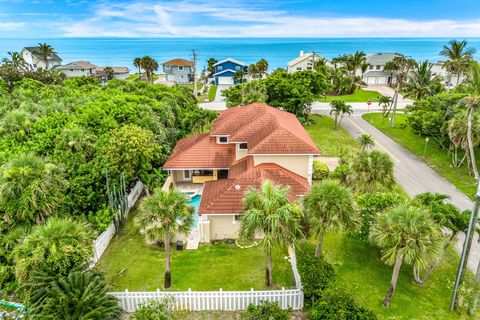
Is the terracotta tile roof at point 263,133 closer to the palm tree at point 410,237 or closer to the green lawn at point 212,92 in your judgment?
the palm tree at point 410,237

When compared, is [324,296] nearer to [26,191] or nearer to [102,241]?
[102,241]

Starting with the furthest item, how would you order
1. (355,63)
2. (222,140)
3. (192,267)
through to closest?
(355,63) < (222,140) < (192,267)

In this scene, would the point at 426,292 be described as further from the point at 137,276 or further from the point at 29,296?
the point at 29,296

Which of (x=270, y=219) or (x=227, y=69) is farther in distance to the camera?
(x=227, y=69)

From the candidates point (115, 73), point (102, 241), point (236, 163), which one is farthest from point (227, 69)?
point (102, 241)

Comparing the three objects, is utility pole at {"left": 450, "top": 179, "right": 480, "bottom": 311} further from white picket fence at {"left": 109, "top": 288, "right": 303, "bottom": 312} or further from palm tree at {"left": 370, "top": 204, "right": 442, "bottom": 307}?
white picket fence at {"left": 109, "top": 288, "right": 303, "bottom": 312}

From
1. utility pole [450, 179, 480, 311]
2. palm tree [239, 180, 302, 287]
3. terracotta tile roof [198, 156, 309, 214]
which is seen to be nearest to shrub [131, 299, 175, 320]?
palm tree [239, 180, 302, 287]

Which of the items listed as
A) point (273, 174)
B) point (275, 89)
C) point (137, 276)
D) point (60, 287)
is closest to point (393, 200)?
point (273, 174)
